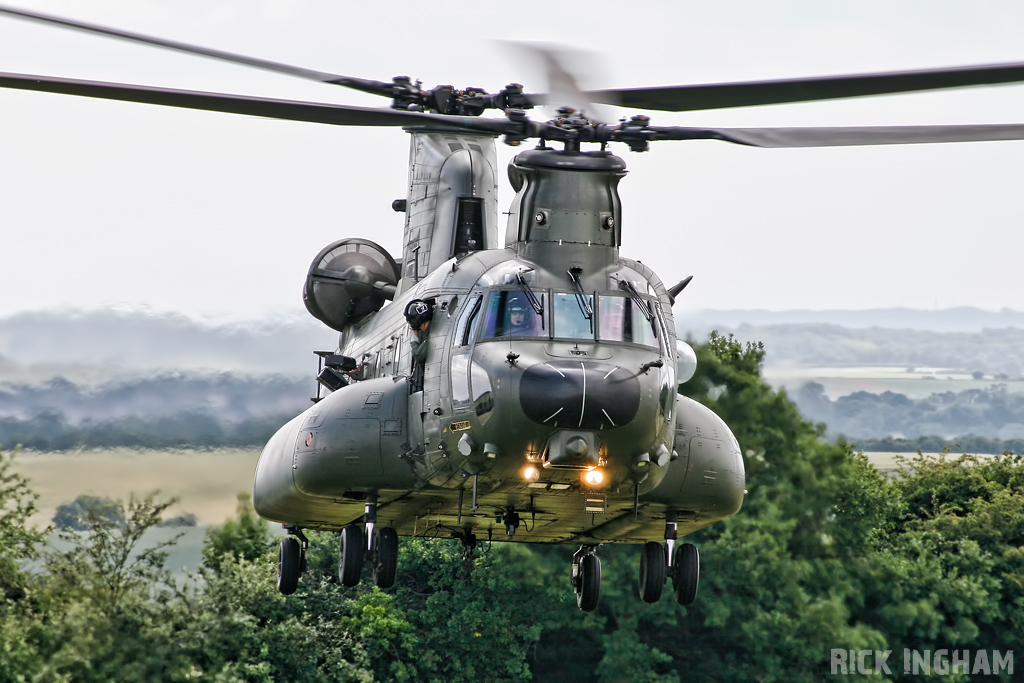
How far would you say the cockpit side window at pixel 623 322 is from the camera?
Result: 47.1 ft

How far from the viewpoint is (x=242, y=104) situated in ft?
45.0

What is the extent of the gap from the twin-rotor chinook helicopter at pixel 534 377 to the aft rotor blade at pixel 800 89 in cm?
2

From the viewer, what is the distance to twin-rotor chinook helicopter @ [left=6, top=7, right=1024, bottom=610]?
13805mm

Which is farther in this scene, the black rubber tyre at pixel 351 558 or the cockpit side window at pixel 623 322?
the black rubber tyre at pixel 351 558

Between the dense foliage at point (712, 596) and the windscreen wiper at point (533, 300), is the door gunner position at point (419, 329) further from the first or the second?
the dense foliage at point (712, 596)

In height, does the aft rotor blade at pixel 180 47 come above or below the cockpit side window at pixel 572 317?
above

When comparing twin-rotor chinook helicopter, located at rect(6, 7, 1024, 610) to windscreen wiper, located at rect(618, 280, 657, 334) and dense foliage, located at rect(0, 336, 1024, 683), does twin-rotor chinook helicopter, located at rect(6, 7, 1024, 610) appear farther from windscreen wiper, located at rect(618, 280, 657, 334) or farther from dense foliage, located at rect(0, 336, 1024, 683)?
dense foliage, located at rect(0, 336, 1024, 683)

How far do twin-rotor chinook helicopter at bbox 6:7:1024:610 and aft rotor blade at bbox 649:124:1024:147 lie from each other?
0.02m

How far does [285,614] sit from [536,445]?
21558mm

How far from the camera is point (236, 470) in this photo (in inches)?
1000

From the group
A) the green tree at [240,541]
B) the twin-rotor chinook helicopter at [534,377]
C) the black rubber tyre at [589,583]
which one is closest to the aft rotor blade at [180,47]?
the twin-rotor chinook helicopter at [534,377]

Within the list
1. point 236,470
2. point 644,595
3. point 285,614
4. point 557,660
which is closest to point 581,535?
point 644,595

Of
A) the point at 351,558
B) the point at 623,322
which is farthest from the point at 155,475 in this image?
the point at 623,322

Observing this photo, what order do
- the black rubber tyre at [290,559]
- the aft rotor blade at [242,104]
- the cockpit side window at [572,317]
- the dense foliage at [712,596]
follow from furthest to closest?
the dense foliage at [712,596]
the black rubber tyre at [290,559]
the cockpit side window at [572,317]
the aft rotor blade at [242,104]
